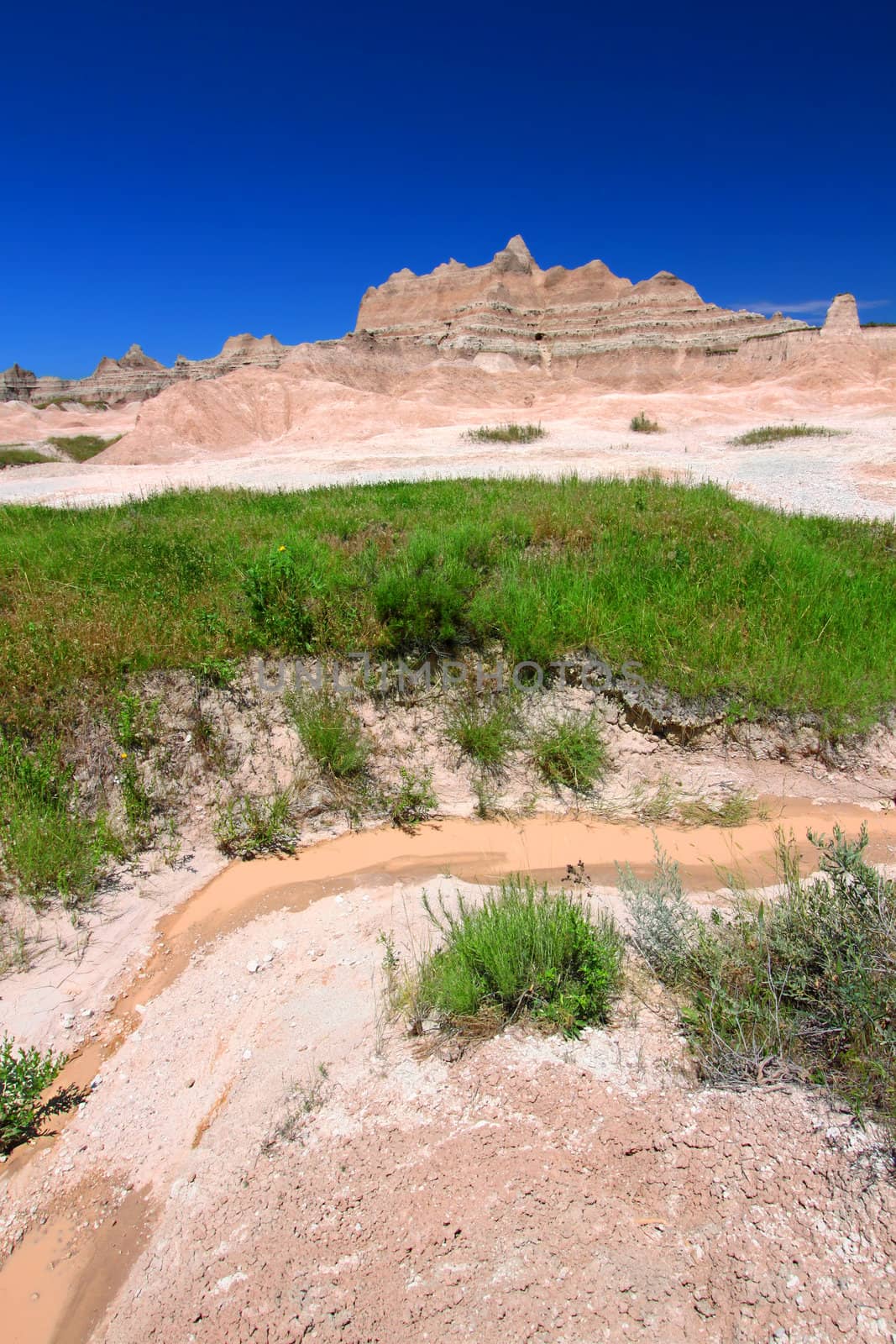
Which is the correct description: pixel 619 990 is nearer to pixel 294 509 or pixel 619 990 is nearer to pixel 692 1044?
pixel 692 1044

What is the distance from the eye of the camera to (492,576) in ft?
19.7

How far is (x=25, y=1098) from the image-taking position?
271 centimetres

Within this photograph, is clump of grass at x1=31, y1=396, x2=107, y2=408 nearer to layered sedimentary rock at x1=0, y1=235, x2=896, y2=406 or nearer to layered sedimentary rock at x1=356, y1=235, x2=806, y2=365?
layered sedimentary rock at x1=0, y1=235, x2=896, y2=406

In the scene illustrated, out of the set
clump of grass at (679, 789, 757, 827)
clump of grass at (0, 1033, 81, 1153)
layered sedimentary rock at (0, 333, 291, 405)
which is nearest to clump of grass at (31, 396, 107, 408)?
layered sedimentary rock at (0, 333, 291, 405)

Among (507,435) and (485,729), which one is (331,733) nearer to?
(485,729)

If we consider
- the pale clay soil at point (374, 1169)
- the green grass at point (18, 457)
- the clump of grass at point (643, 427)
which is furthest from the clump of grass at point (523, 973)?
the green grass at point (18, 457)

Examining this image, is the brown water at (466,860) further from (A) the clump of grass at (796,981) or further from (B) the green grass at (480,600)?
(B) the green grass at (480,600)

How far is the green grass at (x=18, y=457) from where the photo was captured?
87.9 ft

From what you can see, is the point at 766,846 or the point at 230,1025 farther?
the point at 766,846

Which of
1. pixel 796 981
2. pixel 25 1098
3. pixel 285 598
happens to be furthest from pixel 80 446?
pixel 796 981

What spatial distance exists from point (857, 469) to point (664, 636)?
11.3 m

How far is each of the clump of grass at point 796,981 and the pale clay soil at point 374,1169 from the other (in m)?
0.13

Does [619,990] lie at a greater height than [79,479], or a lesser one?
lesser

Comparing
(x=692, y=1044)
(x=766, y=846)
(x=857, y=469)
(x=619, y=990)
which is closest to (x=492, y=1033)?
(x=619, y=990)
